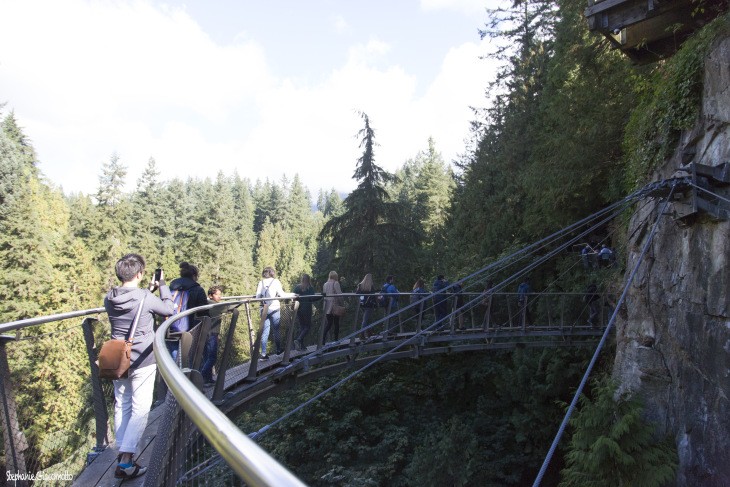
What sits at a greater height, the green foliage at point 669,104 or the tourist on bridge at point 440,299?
the green foliage at point 669,104

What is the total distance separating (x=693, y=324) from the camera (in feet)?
24.0

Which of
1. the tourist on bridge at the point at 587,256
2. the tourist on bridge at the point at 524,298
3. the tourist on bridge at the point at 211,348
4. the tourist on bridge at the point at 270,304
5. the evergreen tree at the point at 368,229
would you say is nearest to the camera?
the tourist on bridge at the point at 211,348

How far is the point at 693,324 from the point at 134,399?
23.9 ft

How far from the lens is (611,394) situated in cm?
809

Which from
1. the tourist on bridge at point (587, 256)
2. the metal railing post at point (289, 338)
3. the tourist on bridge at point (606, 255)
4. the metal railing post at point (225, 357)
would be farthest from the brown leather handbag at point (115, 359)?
the tourist on bridge at point (587, 256)

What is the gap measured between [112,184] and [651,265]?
149ft

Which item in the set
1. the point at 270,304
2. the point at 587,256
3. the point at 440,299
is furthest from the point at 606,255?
the point at 270,304

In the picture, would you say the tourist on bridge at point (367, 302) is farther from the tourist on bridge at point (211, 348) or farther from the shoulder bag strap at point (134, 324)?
the shoulder bag strap at point (134, 324)

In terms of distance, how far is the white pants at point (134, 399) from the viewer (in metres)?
3.62

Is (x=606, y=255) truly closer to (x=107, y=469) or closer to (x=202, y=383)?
(x=107, y=469)

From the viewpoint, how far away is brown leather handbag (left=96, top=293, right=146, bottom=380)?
3506 mm

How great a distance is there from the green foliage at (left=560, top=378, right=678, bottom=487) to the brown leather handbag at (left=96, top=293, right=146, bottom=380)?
647cm

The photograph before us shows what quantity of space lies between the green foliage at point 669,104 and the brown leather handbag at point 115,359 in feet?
27.1

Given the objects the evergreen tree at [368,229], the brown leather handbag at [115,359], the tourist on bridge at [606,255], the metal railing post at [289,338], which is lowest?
the metal railing post at [289,338]
